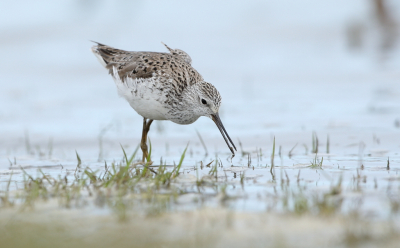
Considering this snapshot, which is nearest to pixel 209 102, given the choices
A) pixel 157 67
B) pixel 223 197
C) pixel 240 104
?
pixel 157 67

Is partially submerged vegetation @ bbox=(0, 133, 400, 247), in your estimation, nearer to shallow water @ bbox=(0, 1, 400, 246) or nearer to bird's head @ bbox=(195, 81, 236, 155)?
shallow water @ bbox=(0, 1, 400, 246)

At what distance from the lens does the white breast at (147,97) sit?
7582mm

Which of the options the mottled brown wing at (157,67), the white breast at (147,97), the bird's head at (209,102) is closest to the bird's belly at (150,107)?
the white breast at (147,97)

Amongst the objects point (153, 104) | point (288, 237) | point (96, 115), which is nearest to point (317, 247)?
point (288, 237)

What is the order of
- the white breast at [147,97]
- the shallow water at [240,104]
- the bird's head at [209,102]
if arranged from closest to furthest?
the shallow water at [240,104] < the bird's head at [209,102] < the white breast at [147,97]

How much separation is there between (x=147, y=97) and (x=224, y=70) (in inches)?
386

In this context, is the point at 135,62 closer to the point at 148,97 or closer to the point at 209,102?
the point at 148,97

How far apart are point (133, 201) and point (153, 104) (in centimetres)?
306

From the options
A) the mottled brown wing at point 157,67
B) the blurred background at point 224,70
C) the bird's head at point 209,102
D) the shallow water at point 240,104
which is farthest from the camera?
the blurred background at point 224,70

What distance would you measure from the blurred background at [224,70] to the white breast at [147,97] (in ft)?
3.90

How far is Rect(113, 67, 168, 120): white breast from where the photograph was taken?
24.9ft

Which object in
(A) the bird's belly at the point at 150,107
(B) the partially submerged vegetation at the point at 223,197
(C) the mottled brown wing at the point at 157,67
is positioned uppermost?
(C) the mottled brown wing at the point at 157,67

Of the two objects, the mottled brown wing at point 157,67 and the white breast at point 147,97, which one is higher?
the mottled brown wing at point 157,67

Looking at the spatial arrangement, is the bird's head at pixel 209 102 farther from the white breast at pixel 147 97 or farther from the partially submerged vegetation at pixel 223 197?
the partially submerged vegetation at pixel 223 197
